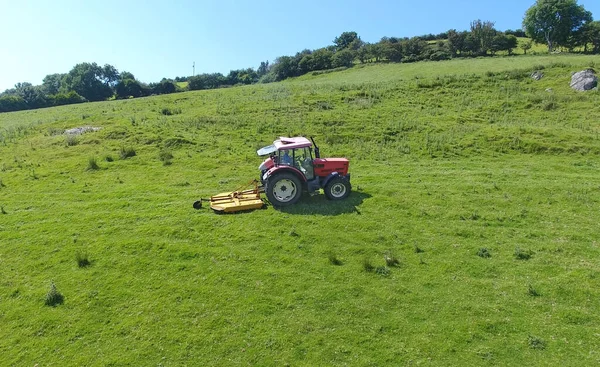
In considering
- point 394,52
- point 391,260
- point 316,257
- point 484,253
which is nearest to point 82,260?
point 316,257

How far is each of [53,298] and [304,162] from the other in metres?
10.2

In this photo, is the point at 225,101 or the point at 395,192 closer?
the point at 395,192

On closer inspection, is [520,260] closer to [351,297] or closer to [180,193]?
[351,297]

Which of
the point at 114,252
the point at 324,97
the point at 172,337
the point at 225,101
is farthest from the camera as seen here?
the point at 225,101

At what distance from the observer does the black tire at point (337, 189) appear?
1756 centimetres

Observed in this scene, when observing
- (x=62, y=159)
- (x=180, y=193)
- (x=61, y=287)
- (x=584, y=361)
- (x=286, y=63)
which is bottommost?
(x=584, y=361)

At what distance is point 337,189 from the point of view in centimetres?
1788

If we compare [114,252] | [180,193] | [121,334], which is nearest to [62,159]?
[180,193]

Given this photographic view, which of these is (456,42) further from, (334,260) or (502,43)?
(334,260)

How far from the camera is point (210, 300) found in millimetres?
11359

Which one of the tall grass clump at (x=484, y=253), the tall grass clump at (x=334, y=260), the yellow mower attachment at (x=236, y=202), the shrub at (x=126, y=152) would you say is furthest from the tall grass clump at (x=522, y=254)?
the shrub at (x=126, y=152)

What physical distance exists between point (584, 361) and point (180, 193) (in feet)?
54.7

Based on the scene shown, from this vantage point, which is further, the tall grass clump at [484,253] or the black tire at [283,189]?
the black tire at [283,189]

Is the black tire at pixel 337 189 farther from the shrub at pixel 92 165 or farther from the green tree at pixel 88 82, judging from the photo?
the green tree at pixel 88 82
